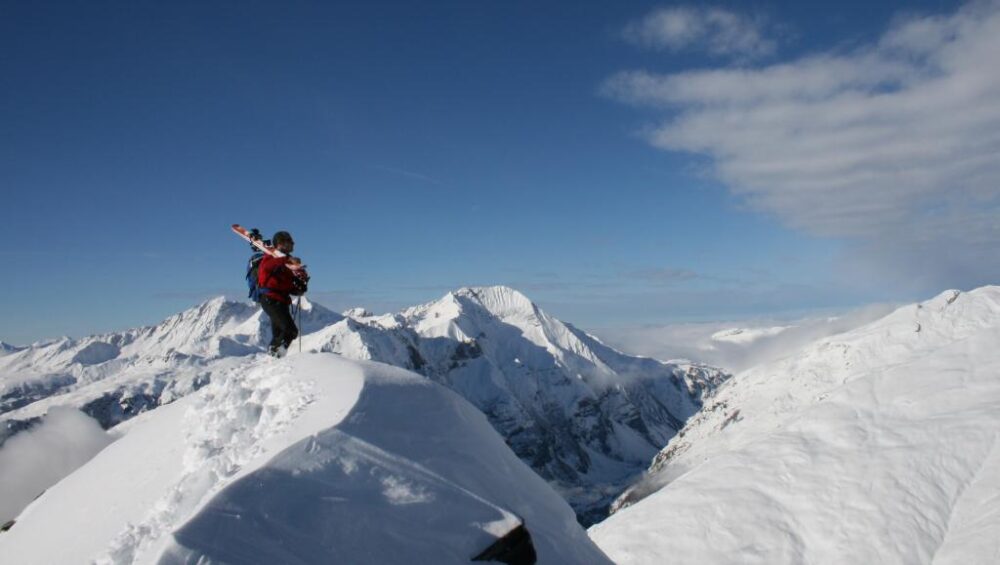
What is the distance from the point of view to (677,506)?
2483 centimetres

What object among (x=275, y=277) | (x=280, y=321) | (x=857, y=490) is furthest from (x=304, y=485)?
(x=857, y=490)

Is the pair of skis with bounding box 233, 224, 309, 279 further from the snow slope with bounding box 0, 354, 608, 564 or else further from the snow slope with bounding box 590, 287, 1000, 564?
the snow slope with bounding box 590, 287, 1000, 564

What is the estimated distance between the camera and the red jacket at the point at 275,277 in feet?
61.8

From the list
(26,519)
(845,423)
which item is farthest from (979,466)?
(26,519)

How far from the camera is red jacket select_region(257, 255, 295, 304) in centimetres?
1884

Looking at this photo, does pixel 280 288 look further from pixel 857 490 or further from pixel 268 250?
pixel 857 490

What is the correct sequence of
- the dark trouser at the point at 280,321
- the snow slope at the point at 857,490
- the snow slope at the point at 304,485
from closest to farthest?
1. the snow slope at the point at 304,485
2. the dark trouser at the point at 280,321
3. the snow slope at the point at 857,490

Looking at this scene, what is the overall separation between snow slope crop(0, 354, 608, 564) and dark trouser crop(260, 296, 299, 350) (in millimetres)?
3928

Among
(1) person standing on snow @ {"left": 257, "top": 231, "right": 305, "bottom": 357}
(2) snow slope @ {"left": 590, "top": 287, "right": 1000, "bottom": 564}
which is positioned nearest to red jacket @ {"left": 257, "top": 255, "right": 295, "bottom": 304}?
(1) person standing on snow @ {"left": 257, "top": 231, "right": 305, "bottom": 357}

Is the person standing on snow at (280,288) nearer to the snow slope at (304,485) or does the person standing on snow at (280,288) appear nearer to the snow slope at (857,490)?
the snow slope at (304,485)

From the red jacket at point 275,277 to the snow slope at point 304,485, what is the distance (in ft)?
13.5

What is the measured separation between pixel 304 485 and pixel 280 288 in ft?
38.0

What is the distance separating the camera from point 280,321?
63.2 ft

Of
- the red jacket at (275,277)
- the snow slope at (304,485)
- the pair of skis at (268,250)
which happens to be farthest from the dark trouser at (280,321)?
the snow slope at (304,485)
